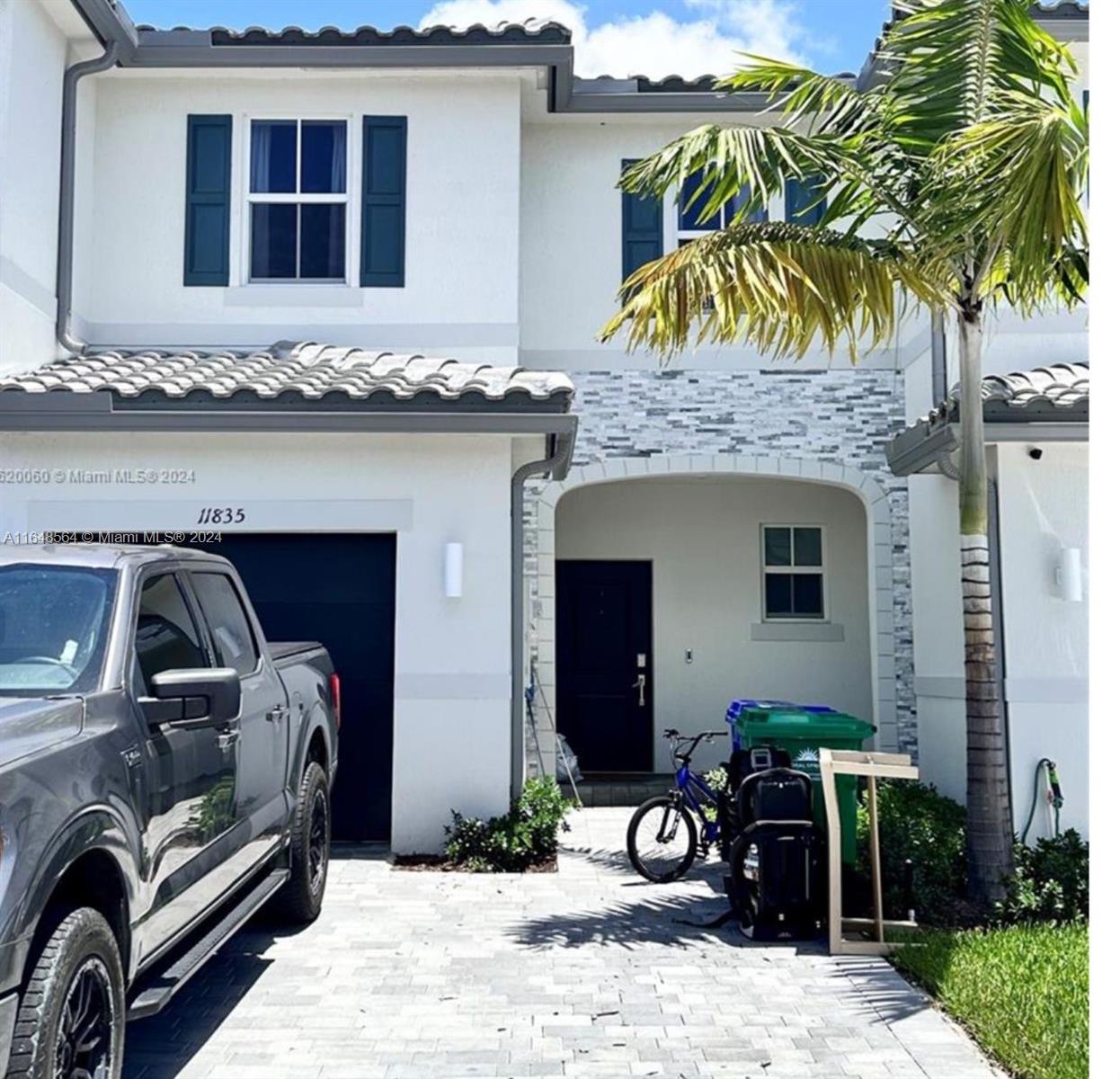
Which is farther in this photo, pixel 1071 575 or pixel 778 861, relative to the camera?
pixel 1071 575

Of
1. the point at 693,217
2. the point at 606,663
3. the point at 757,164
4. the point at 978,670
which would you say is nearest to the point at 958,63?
Answer: the point at 757,164

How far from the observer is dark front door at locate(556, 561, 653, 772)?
13617 millimetres

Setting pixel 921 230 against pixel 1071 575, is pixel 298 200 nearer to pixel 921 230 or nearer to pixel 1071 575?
pixel 921 230

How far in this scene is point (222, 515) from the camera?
9.42m

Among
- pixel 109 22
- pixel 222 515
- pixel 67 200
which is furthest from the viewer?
pixel 67 200

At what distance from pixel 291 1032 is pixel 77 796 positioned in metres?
2.16

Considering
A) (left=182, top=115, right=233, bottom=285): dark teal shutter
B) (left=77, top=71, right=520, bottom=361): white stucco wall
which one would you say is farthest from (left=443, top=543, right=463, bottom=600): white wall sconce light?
(left=182, top=115, right=233, bottom=285): dark teal shutter

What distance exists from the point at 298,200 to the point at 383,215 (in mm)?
838

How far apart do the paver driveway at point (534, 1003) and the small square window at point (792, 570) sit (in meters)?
6.06

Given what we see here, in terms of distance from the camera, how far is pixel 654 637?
13.7 metres

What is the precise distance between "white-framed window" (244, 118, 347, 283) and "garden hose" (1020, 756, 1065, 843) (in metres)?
7.33

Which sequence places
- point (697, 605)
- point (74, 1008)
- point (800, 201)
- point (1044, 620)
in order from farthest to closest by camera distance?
point (697, 605) → point (800, 201) → point (1044, 620) → point (74, 1008)

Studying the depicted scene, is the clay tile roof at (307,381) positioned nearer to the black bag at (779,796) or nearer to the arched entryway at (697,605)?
the black bag at (779,796)

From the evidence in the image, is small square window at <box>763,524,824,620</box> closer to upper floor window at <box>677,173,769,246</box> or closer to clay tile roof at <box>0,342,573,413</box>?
upper floor window at <box>677,173,769,246</box>
